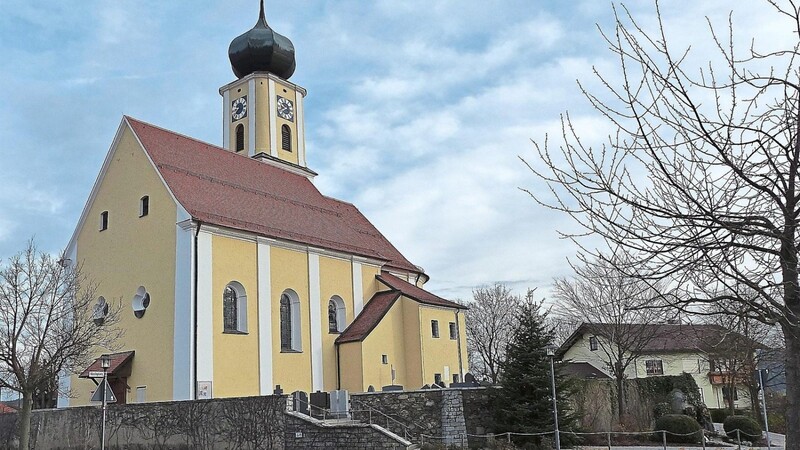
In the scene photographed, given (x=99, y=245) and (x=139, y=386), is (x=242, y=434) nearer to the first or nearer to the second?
(x=139, y=386)

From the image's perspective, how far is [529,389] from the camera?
70.2ft

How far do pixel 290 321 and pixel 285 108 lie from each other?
16.3 m

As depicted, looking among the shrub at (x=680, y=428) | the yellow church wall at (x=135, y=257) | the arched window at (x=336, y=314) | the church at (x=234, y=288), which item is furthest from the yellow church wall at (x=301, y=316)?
the shrub at (x=680, y=428)

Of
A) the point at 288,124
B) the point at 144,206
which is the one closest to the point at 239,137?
the point at 288,124

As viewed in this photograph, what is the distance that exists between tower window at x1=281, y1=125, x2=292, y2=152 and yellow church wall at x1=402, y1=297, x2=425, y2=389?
13958mm

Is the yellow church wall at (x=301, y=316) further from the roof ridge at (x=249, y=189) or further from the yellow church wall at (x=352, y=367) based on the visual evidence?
the roof ridge at (x=249, y=189)

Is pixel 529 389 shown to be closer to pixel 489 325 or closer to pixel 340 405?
Answer: pixel 340 405

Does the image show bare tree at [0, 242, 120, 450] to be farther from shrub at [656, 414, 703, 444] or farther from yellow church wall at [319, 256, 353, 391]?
shrub at [656, 414, 703, 444]

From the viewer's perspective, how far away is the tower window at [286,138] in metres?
40.8

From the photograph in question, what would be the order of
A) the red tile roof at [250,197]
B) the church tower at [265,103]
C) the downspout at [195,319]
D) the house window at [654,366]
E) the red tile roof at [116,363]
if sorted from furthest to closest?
the house window at [654,366]
the church tower at [265,103]
the red tile roof at [250,197]
the red tile roof at [116,363]
the downspout at [195,319]

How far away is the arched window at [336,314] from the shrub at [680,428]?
45.0ft

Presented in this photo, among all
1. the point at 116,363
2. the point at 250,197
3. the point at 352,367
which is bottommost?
the point at 352,367

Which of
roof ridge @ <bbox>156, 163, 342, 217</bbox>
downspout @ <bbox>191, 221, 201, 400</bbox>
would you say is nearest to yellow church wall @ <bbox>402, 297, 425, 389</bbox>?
roof ridge @ <bbox>156, 163, 342, 217</bbox>

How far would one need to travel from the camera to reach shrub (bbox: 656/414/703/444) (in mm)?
23911
